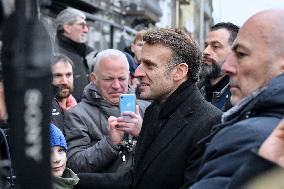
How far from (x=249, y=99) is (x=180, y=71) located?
1702 mm

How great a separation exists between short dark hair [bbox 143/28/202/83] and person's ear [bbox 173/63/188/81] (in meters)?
0.02

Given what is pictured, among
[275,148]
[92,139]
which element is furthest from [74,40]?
[275,148]

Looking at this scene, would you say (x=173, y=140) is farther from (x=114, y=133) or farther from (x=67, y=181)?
(x=114, y=133)

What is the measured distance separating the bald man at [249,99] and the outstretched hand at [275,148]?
6.2 inches

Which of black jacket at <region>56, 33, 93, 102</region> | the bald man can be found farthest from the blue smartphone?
black jacket at <region>56, 33, 93, 102</region>

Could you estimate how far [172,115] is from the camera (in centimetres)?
381

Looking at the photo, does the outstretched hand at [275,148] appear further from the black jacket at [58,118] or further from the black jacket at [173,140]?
the black jacket at [58,118]

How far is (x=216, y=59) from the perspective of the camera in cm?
580

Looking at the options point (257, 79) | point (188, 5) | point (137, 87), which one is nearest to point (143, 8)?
point (188, 5)

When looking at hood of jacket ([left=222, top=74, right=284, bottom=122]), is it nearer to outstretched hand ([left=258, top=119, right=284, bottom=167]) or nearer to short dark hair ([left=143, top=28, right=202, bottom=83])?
outstretched hand ([left=258, top=119, right=284, bottom=167])

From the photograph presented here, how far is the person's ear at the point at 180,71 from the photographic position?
158 inches

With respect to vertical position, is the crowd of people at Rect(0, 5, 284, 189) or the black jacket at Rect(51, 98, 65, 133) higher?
the crowd of people at Rect(0, 5, 284, 189)

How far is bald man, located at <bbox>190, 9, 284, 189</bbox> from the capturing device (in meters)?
2.11

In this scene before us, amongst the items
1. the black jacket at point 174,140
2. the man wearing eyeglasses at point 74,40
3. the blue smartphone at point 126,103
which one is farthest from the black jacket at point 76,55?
the black jacket at point 174,140
